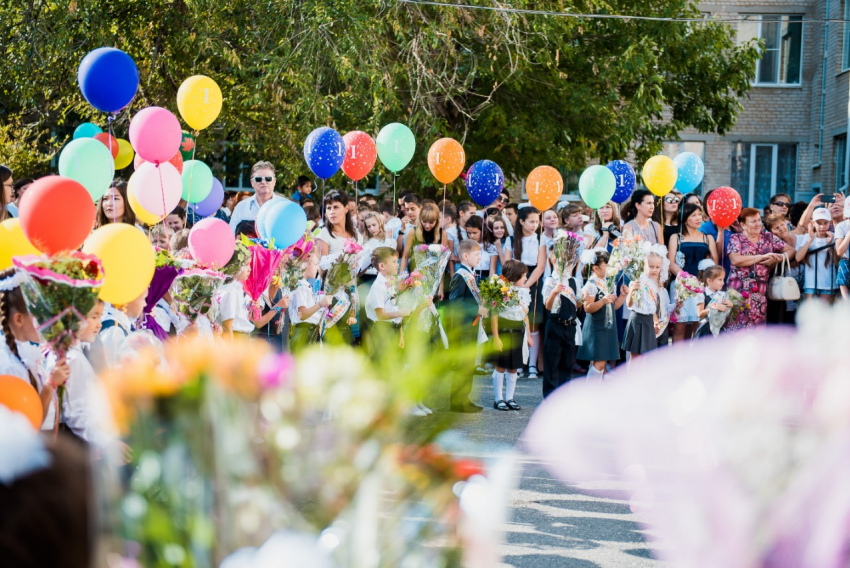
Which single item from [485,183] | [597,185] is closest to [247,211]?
[485,183]

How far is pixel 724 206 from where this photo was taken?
9625 millimetres

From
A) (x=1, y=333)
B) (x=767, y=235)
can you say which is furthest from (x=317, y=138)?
(x=1, y=333)

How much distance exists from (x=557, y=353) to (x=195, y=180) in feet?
11.1

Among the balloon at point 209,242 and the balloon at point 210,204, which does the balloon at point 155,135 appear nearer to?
the balloon at point 209,242

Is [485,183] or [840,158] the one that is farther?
[840,158]

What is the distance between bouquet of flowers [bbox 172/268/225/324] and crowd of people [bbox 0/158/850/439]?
0.34ft

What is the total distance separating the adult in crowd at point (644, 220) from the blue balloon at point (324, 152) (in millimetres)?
2832

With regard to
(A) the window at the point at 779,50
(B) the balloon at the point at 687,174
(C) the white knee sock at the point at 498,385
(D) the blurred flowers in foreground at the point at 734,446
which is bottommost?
(C) the white knee sock at the point at 498,385

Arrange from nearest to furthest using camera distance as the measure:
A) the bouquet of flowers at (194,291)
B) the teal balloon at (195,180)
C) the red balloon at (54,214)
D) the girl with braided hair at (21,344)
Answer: the girl with braided hair at (21,344) < the red balloon at (54,214) < the bouquet of flowers at (194,291) < the teal balloon at (195,180)

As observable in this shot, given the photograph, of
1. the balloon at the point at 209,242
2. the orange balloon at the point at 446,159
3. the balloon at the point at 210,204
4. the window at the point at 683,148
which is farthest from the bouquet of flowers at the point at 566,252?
the window at the point at 683,148

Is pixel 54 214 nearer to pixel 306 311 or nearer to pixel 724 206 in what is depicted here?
pixel 306 311

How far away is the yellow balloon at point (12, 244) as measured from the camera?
4.24 meters

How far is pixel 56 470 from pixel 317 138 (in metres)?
7.97

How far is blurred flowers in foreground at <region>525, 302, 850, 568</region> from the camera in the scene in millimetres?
1237
